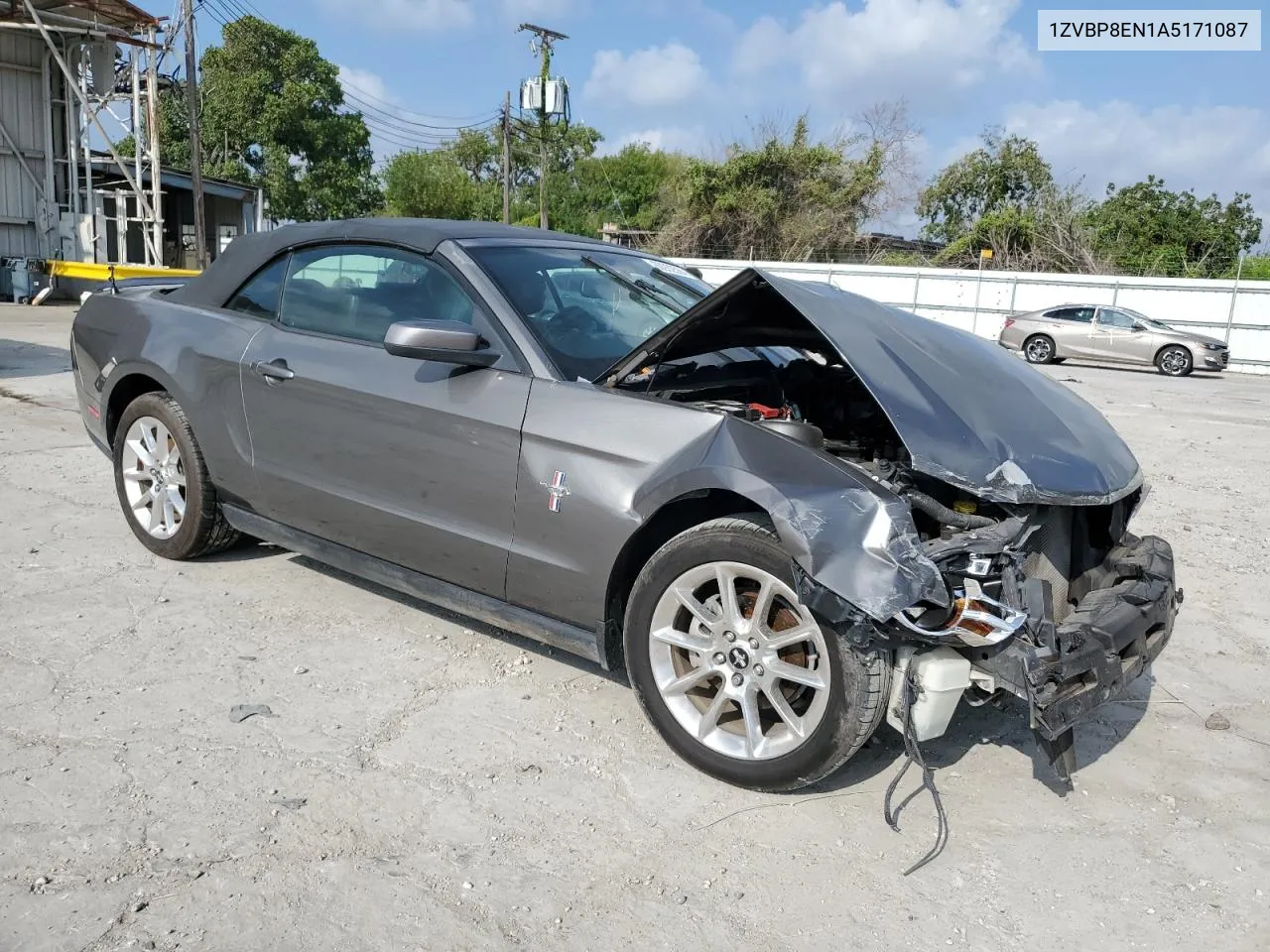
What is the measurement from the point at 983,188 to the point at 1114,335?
1960cm

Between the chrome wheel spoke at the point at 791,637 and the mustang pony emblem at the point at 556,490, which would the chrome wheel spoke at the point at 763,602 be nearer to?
the chrome wheel spoke at the point at 791,637

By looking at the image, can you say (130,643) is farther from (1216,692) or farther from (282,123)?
(282,123)

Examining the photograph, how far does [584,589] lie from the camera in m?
3.23

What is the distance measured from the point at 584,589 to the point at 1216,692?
2572mm

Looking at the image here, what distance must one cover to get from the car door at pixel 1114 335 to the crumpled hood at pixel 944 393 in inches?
733

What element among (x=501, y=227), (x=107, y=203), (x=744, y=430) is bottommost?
(x=744, y=430)

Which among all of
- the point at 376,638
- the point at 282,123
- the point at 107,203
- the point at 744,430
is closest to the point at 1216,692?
the point at 744,430

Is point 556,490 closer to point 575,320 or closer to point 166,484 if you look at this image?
point 575,320

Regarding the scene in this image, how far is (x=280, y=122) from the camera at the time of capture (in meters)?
43.2

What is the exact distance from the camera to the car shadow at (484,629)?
381cm

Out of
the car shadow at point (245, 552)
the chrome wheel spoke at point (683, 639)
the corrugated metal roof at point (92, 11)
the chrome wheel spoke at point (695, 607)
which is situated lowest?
the car shadow at point (245, 552)

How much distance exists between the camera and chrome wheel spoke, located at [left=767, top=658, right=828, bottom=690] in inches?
110

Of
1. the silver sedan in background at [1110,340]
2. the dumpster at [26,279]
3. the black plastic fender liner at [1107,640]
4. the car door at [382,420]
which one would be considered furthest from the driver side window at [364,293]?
the dumpster at [26,279]

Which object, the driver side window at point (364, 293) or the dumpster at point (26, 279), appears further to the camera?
the dumpster at point (26, 279)
